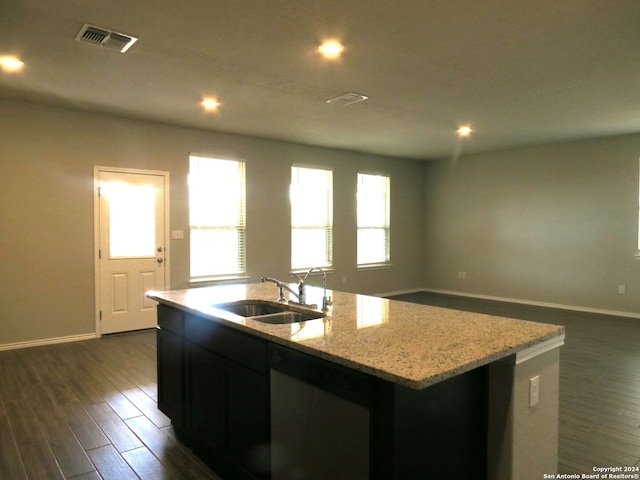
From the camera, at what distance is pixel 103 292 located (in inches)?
203

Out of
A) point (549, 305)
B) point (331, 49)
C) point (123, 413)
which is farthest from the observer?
point (549, 305)

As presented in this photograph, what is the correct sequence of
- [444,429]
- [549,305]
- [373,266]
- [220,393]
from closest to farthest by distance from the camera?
[444,429] < [220,393] < [549,305] < [373,266]

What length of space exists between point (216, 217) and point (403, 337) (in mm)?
4769

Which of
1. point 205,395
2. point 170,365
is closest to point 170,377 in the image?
point 170,365

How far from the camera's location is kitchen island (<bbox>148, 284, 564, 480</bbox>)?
56.2 inches

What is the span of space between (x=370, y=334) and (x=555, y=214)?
638 centimetres

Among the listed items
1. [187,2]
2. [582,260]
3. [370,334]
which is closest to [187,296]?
[370,334]

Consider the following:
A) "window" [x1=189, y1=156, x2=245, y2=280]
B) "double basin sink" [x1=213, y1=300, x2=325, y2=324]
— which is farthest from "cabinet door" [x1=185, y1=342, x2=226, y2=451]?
"window" [x1=189, y1=156, x2=245, y2=280]

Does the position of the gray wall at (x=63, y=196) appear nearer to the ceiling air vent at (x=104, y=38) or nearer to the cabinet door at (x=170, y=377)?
the ceiling air vent at (x=104, y=38)

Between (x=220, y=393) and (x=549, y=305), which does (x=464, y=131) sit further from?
(x=220, y=393)

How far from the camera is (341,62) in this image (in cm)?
353

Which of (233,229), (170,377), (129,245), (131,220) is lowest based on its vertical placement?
(170,377)

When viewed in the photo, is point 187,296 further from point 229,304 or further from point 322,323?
point 322,323

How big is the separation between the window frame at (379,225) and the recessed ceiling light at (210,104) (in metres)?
3.49
